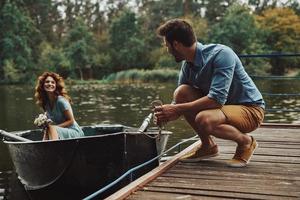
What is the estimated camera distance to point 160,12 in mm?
55469

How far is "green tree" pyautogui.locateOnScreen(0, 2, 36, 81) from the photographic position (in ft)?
146

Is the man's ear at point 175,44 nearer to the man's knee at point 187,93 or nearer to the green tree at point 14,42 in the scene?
the man's knee at point 187,93

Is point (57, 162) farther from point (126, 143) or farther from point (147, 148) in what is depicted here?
point (147, 148)

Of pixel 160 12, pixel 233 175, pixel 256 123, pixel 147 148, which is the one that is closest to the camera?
pixel 233 175

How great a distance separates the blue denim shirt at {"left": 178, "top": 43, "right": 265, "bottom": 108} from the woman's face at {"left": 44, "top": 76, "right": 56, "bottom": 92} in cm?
213

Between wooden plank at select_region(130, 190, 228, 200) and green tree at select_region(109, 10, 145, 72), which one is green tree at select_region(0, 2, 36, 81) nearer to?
green tree at select_region(109, 10, 145, 72)

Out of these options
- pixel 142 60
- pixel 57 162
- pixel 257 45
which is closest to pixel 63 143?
pixel 57 162

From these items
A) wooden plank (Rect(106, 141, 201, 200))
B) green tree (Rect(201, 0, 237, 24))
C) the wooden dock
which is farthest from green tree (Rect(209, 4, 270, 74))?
wooden plank (Rect(106, 141, 201, 200))

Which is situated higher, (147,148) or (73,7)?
(73,7)

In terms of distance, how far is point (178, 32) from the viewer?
12.8ft

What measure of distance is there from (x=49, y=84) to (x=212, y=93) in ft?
8.69

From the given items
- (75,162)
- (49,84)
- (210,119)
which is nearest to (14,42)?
(49,84)

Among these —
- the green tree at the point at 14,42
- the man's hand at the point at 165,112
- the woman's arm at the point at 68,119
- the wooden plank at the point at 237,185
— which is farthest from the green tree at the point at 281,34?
A: the wooden plank at the point at 237,185

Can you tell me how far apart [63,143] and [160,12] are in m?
51.9
